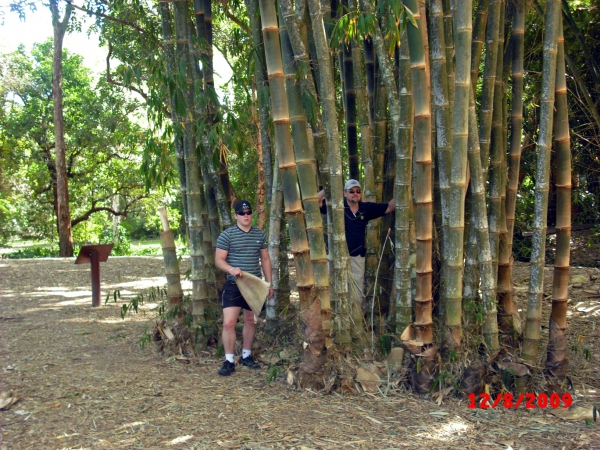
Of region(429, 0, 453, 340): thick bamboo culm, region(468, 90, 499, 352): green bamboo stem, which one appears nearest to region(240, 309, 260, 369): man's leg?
region(429, 0, 453, 340): thick bamboo culm

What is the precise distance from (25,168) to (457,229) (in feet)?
53.8

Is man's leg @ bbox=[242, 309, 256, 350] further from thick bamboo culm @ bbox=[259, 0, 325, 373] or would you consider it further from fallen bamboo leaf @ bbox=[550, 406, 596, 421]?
fallen bamboo leaf @ bbox=[550, 406, 596, 421]

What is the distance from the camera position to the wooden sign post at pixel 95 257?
646 cm

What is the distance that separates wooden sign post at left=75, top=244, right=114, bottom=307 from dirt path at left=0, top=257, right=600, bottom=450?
1819mm

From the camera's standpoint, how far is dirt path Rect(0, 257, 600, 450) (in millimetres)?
2914

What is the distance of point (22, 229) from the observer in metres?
24.2

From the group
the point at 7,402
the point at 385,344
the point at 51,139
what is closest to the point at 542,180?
the point at 385,344

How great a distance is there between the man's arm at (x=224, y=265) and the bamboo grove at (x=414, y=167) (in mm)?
395

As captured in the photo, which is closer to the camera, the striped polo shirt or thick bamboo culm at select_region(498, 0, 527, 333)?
thick bamboo culm at select_region(498, 0, 527, 333)

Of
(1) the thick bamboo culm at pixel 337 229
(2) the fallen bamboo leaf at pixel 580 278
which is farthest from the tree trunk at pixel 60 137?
(2) the fallen bamboo leaf at pixel 580 278

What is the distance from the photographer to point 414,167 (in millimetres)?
3574

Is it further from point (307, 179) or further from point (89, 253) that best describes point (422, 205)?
point (89, 253)
